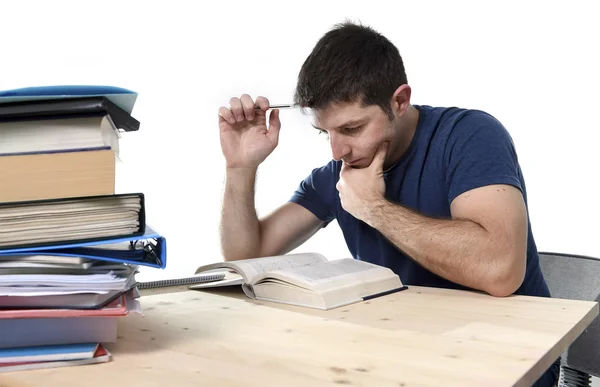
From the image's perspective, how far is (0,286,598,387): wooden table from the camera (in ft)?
2.28

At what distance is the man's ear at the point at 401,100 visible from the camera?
1.64m

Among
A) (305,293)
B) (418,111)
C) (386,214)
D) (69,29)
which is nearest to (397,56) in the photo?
(418,111)

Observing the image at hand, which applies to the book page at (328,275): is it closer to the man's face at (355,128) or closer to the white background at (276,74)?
the man's face at (355,128)

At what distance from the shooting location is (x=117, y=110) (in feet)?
2.58

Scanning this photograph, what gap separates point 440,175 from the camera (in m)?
1.61

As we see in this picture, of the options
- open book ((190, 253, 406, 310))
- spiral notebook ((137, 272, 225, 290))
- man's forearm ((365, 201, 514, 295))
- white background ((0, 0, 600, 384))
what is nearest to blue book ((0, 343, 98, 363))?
open book ((190, 253, 406, 310))

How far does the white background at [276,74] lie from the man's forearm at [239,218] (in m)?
0.64

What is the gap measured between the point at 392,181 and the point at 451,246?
42 cm

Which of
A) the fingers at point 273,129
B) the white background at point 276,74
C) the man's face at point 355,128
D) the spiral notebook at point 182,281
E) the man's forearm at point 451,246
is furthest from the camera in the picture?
the white background at point 276,74

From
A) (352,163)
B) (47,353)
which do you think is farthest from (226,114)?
(47,353)

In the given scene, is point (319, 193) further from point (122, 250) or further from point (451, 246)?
point (122, 250)

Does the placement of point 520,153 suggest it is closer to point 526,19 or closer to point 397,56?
point 526,19

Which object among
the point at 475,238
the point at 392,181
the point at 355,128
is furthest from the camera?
→ the point at 392,181

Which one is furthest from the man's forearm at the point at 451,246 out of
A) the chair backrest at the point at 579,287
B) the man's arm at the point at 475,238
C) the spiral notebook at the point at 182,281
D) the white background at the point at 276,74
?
the white background at the point at 276,74
